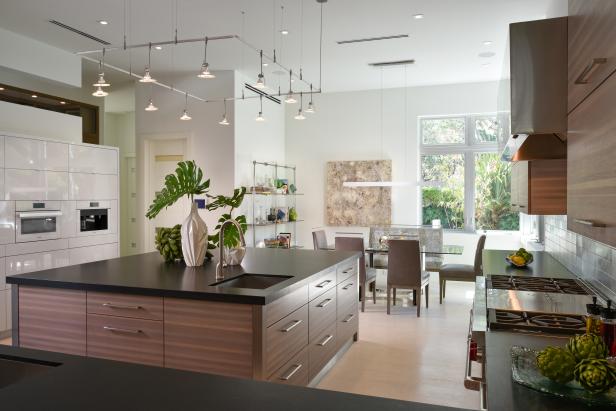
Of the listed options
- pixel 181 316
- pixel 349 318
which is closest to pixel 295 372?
pixel 181 316

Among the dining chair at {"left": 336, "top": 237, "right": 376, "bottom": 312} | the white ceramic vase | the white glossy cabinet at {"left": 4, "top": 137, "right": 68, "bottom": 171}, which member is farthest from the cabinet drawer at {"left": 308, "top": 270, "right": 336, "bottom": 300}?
the white glossy cabinet at {"left": 4, "top": 137, "right": 68, "bottom": 171}

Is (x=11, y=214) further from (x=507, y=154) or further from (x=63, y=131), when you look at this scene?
(x=507, y=154)

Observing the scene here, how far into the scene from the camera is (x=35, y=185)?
5.41 metres

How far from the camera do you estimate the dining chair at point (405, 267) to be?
19.5ft

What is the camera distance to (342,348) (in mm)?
4410

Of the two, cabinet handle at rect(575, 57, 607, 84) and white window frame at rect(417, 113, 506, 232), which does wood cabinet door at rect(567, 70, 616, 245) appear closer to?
cabinet handle at rect(575, 57, 607, 84)

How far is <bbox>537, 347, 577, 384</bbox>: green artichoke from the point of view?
1.32 meters

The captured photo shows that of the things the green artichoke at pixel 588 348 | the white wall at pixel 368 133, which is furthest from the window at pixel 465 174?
the green artichoke at pixel 588 348

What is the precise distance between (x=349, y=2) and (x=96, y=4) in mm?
2453

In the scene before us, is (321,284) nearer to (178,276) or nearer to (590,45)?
(178,276)

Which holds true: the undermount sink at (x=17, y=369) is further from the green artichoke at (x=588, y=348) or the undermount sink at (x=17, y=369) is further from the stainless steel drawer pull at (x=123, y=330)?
the green artichoke at (x=588, y=348)

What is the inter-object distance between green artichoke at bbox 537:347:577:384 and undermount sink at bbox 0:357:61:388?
1388 millimetres

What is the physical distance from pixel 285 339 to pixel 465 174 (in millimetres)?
6391

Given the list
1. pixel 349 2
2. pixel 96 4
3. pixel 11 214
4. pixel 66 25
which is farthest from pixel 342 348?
pixel 66 25
